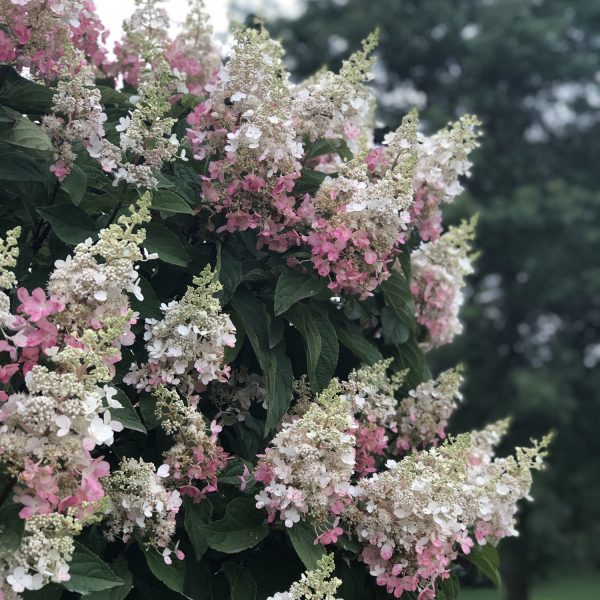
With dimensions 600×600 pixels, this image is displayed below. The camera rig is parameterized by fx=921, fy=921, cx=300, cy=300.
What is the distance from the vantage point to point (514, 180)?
16719 millimetres

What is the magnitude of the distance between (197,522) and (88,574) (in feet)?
1.21

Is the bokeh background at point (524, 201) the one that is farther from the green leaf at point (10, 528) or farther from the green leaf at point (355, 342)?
the green leaf at point (10, 528)

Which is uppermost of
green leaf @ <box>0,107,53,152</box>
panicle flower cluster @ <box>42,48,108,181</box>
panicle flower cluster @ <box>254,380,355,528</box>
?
panicle flower cluster @ <box>42,48,108,181</box>

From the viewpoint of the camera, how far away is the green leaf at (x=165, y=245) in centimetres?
231

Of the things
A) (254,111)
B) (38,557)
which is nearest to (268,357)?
(254,111)

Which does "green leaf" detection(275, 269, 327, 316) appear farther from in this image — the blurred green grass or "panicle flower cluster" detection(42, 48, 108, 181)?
the blurred green grass

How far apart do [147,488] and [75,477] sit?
11.9 inches

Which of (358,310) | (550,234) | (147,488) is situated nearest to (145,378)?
(147,488)

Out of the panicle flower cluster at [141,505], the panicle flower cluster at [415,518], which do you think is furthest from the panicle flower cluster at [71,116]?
the panicle flower cluster at [415,518]

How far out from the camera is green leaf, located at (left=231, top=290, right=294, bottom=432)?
2.31 m

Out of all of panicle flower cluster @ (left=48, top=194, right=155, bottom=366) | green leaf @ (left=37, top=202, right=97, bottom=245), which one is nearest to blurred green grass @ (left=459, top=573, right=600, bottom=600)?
green leaf @ (left=37, top=202, right=97, bottom=245)

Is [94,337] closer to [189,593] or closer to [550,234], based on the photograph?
[189,593]

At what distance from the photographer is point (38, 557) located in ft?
5.62

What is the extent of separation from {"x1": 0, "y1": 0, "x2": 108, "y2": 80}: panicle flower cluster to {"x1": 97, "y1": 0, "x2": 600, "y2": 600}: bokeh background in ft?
38.9
